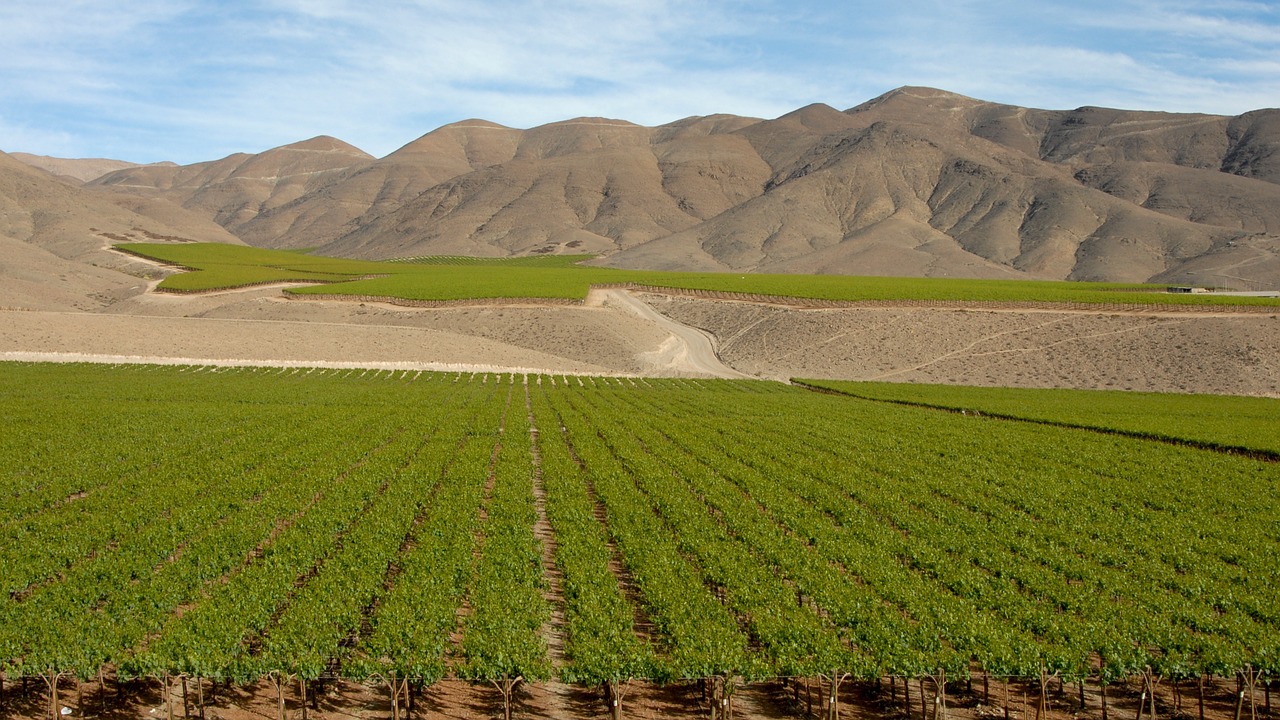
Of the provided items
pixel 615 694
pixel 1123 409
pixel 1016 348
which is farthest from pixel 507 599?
pixel 1016 348

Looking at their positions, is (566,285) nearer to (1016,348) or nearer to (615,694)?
(1016,348)

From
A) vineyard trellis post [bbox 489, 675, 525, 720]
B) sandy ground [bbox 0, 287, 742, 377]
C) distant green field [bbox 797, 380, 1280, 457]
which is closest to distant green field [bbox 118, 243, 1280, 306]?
sandy ground [bbox 0, 287, 742, 377]

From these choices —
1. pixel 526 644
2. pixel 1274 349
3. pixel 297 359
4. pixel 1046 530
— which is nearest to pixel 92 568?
pixel 526 644

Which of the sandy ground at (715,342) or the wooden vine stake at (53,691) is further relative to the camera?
the sandy ground at (715,342)

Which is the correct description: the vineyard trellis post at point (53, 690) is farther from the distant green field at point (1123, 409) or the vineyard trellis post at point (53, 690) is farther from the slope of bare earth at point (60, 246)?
the slope of bare earth at point (60, 246)

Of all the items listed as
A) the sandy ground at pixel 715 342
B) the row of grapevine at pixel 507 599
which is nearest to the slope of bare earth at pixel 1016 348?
the sandy ground at pixel 715 342

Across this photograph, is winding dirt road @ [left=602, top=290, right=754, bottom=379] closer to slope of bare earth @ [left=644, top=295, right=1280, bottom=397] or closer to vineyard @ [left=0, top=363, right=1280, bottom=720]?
slope of bare earth @ [left=644, top=295, right=1280, bottom=397]

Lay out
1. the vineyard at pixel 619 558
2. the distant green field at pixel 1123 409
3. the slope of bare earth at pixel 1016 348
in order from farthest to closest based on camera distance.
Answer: the slope of bare earth at pixel 1016 348, the distant green field at pixel 1123 409, the vineyard at pixel 619 558
